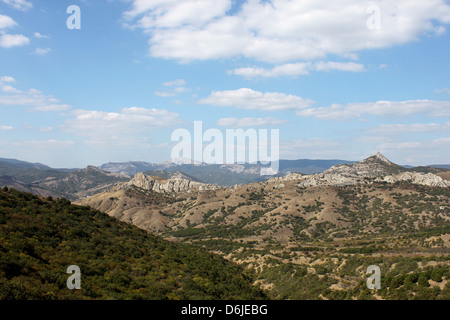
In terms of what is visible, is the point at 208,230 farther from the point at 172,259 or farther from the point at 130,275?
the point at 130,275

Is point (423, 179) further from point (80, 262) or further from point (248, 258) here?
point (80, 262)

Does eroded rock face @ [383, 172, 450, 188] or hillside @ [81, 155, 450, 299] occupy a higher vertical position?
eroded rock face @ [383, 172, 450, 188]

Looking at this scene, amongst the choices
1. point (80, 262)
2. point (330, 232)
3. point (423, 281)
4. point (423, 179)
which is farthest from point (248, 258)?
point (423, 179)

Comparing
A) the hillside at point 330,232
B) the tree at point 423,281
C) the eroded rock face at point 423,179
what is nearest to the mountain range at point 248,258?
the tree at point 423,281

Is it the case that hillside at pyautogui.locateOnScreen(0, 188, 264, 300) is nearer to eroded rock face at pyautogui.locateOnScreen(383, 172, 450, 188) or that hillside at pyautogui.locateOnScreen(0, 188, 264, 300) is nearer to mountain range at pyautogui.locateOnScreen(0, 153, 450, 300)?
mountain range at pyautogui.locateOnScreen(0, 153, 450, 300)

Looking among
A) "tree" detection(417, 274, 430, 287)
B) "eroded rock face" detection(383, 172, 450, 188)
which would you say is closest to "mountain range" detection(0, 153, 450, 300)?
"tree" detection(417, 274, 430, 287)
